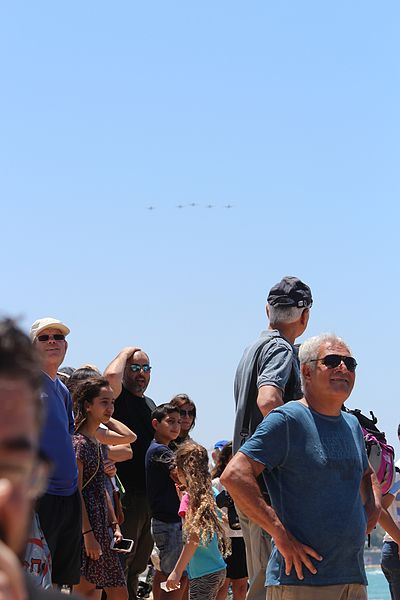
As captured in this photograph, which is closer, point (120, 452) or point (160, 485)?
point (120, 452)

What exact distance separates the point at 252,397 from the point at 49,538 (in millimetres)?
1364

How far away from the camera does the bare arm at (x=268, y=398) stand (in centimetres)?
622

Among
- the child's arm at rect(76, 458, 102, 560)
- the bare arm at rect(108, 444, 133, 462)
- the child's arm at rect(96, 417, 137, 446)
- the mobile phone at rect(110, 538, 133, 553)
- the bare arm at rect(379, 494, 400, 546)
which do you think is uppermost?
the child's arm at rect(96, 417, 137, 446)

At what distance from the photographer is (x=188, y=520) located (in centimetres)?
850

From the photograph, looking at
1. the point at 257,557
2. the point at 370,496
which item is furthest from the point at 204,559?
the point at 370,496

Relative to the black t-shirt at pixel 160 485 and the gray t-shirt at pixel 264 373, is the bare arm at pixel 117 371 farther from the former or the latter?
the gray t-shirt at pixel 264 373

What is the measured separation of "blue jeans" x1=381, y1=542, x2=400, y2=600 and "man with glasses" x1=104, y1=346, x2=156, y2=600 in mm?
1992

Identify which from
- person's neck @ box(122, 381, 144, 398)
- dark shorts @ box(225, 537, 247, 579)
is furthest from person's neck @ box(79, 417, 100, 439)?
dark shorts @ box(225, 537, 247, 579)

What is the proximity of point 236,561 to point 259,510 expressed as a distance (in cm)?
477

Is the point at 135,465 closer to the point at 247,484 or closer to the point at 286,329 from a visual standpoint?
the point at 286,329

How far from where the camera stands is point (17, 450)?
1.17 m

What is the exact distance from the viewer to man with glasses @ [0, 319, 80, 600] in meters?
1.10

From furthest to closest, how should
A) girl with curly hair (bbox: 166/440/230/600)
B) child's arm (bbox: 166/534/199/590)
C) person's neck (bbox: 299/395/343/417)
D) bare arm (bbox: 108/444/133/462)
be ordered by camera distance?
girl with curly hair (bbox: 166/440/230/600) < child's arm (bbox: 166/534/199/590) < bare arm (bbox: 108/444/133/462) < person's neck (bbox: 299/395/343/417)

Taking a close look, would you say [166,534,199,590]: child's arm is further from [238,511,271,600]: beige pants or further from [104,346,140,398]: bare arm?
[238,511,271,600]: beige pants
